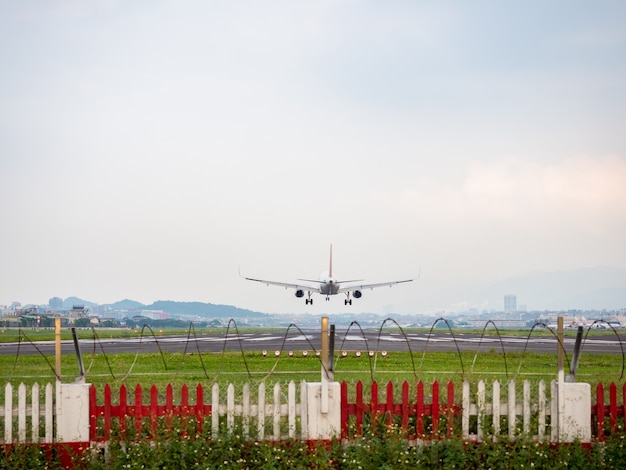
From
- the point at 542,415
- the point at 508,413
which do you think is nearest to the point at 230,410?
the point at 508,413

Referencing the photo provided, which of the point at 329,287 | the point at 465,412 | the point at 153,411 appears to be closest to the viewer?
the point at 153,411

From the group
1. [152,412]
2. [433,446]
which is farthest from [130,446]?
[433,446]

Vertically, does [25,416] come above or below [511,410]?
below

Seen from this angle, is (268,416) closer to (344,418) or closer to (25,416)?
(344,418)

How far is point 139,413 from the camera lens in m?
12.0

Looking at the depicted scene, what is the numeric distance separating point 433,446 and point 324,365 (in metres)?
2.14

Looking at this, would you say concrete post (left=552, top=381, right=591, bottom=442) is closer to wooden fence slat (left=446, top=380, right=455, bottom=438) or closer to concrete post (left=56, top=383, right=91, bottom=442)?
wooden fence slat (left=446, top=380, right=455, bottom=438)

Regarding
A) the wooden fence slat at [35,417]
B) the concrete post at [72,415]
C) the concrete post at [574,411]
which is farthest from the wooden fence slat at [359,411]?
the wooden fence slat at [35,417]

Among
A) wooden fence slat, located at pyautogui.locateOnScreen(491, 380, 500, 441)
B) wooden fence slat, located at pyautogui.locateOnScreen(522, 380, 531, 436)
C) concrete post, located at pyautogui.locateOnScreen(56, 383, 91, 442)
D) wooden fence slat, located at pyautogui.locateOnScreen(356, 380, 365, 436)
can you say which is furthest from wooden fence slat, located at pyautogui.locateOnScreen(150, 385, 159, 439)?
wooden fence slat, located at pyautogui.locateOnScreen(522, 380, 531, 436)

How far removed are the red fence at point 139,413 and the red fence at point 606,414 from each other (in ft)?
21.3

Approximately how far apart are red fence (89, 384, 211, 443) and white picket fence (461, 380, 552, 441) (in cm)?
429

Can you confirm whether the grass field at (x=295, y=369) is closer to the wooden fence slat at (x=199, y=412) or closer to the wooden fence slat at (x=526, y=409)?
the wooden fence slat at (x=526, y=409)

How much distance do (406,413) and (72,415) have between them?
5400 mm

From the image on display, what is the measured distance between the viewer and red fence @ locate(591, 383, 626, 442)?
12.5 m
